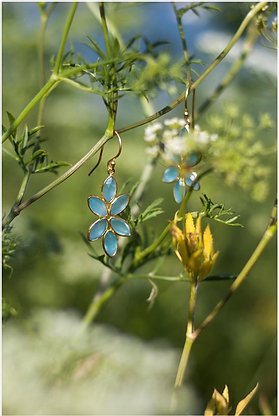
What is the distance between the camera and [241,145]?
0.76 m

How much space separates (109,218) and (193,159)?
0.12m

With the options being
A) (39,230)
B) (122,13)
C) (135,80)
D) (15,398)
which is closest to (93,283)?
(39,230)

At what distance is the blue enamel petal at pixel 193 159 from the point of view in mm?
627

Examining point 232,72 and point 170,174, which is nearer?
point 170,174

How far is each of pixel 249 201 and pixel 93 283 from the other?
40 cm

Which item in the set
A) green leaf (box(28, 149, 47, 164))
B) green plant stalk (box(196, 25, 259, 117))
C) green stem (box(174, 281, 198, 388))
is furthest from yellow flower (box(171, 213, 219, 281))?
green plant stalk (box(196, 25, 259, 117))

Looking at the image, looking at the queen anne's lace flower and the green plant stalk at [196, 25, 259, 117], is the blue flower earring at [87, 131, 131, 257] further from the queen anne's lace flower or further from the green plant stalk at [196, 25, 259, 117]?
the green plant stalk at [196, 25, 259, 117]

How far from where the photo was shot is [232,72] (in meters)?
0.94

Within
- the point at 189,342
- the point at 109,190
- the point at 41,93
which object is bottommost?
the point at 189,342

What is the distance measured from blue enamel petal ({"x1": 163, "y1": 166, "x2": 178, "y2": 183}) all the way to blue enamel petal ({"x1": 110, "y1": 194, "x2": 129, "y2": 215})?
0.05 metres

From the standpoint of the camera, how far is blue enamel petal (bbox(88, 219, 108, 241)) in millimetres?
680

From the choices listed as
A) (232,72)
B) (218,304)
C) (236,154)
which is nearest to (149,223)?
(232,72)

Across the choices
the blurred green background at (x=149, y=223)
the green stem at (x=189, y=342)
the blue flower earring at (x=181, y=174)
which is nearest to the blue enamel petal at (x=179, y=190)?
the blue flower earring at (x=181, y=174)

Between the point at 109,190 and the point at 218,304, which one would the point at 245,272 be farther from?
the point at 109,190
